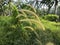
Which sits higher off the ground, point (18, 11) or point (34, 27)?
point (18, 11)

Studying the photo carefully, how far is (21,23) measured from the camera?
5672mm

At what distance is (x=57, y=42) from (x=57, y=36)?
0.50 feet

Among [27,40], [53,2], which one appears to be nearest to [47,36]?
[27,40]

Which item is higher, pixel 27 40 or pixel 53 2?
pixel 27 40

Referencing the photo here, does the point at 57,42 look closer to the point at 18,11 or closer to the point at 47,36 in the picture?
the point at 47,36

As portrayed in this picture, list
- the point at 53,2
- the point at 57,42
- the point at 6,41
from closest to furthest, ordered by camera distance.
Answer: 1. the point at 6,41
2. the point at 57,42
3. the point at 53,2

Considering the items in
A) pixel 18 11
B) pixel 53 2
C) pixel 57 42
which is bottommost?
pixel 53 2

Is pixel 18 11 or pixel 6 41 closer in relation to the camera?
A: pixel 6 41

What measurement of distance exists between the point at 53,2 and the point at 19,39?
13.4m

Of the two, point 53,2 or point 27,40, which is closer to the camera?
point 27,40

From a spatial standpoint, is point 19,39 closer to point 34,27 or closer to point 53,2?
point 34,27

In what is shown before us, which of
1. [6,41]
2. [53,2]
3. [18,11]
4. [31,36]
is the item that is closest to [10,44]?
[6,41]

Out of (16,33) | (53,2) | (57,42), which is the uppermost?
(16,33)

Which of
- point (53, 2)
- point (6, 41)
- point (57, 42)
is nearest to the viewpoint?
point (6, 41)
